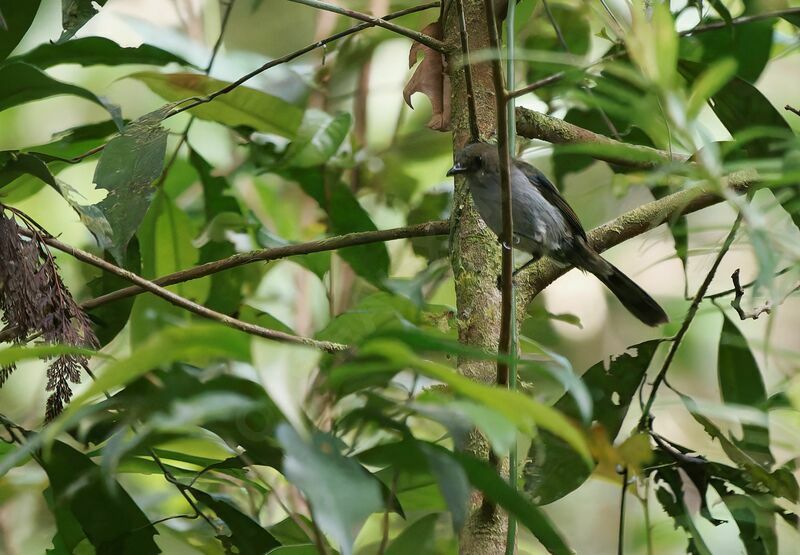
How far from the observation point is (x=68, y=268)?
10.8 ft

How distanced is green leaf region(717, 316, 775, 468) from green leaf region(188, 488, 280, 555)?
101 cm

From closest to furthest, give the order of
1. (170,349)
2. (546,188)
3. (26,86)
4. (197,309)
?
1. (170,349)
2. (197,309)
3. (26,86)
4. (546,188)

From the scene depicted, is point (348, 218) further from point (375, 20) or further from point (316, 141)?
point (375, 20)

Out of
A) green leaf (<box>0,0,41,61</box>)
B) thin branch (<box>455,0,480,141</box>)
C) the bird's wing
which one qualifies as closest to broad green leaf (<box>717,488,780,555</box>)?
thin branch (<box>455,0,480,141</box>)

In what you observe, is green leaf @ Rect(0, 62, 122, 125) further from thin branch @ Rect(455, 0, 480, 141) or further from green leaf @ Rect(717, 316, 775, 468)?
green leaf @ Rect(717, 316, 775, 468)

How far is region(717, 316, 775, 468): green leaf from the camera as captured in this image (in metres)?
1.96

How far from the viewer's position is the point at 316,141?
255cm

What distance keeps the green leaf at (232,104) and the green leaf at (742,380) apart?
125cm

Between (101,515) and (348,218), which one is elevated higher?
(348,218)

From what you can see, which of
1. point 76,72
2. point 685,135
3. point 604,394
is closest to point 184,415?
point 685,135

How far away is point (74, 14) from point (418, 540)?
4.03 ft

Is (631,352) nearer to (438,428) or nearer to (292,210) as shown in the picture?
(438,428)

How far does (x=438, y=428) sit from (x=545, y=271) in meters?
0.88

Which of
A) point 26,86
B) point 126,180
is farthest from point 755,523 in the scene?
point 26,86
